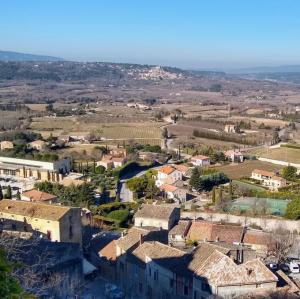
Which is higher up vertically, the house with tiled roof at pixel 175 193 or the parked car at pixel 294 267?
the parked car at pixel 294 267

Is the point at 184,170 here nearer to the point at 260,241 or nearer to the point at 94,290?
the point at 260,241

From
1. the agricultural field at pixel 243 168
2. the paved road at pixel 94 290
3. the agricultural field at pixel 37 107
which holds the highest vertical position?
the paved road at pixel 94 290

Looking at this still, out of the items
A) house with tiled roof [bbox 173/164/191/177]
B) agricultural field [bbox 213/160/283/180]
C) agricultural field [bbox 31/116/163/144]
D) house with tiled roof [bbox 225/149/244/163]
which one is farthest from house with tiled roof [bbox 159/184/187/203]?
agricultural field [bbox 31/116/163/144]

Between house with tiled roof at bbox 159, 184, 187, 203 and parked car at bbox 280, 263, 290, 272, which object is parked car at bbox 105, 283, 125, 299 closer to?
parked car at bbox 280, 263, 290, 272

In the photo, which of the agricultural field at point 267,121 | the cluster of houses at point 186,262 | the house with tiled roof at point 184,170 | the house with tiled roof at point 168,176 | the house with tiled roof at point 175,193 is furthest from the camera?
the agricultural field at point 267,121

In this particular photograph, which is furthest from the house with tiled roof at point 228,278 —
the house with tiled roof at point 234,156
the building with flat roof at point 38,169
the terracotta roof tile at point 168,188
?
the house with tiled roof at point 234,156

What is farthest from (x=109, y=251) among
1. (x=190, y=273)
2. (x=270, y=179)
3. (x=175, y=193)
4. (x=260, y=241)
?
(x=270, y=179)

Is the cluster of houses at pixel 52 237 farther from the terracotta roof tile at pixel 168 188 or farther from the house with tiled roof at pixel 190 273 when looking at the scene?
the terracotta roof tile at pixel 168 188
